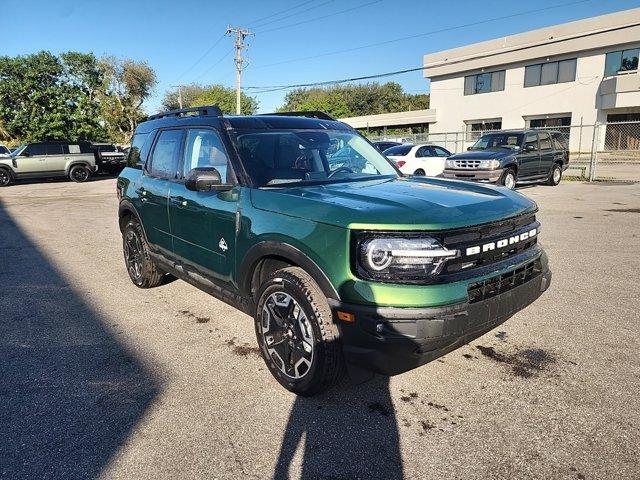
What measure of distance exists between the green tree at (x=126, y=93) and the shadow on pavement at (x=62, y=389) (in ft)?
164

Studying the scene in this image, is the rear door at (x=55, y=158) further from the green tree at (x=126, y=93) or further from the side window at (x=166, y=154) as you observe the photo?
the green tree at (x=126, y=93)

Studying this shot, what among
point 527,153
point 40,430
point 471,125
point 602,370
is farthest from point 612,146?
point 40,430

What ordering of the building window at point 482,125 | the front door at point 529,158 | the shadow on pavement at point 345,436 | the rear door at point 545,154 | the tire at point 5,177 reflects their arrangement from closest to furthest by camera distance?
the shadow on pavement at point 345,436, the front door at point 529,158, the rear door at point 545,154, the tire at point 5,177, the building window at point 482,125

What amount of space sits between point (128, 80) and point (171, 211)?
53.7 metres

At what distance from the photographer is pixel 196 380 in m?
3.42

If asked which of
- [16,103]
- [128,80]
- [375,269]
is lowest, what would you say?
[375,269]

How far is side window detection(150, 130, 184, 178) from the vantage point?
452 centimetres

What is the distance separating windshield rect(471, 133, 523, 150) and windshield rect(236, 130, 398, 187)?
39.2 feet

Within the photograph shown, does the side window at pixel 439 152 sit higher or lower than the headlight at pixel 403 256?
higher

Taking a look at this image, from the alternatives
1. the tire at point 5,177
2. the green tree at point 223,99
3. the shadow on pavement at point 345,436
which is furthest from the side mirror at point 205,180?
the green tree at point 223,99

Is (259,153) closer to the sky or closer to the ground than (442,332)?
closer to the sky

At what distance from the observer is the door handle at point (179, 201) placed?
4.17m

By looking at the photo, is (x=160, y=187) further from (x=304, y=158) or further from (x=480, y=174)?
(x=480, y=174)

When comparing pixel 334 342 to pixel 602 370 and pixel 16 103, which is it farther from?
pixel 16 103
